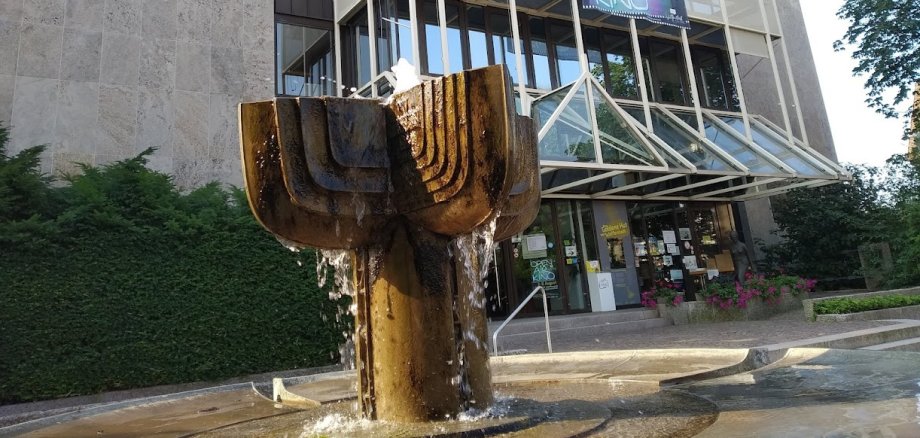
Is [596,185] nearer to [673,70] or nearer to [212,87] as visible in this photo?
[673,70]

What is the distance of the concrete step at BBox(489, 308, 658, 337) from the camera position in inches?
473

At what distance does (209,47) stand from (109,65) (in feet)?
6.45

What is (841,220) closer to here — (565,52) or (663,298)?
(663,298)

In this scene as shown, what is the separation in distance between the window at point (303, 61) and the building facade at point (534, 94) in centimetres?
4

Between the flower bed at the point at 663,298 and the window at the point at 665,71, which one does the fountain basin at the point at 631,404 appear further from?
the window at the point at 665,71

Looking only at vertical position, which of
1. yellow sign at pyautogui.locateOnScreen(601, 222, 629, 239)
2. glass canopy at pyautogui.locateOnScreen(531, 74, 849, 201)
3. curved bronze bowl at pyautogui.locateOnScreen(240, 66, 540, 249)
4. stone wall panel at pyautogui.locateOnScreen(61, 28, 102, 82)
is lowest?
curved bronze bowl at pyautogui.locateOnScreen(240, 66, 540, 249)

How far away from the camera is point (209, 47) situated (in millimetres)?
12258

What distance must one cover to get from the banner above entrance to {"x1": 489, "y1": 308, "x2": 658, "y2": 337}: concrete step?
7497 millimetres

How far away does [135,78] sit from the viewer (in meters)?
11.5

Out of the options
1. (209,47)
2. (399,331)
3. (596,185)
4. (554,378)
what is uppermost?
(209,47)

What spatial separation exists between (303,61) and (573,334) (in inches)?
371

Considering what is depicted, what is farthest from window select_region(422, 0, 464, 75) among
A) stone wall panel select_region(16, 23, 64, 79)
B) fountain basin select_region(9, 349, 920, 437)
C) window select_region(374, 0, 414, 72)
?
fountain basin select_region(9, 349, 920, 437)

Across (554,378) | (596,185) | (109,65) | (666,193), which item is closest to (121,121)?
(109,65)

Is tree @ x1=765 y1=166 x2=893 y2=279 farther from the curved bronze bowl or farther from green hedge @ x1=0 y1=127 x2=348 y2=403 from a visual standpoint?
the curved bronze bowl
